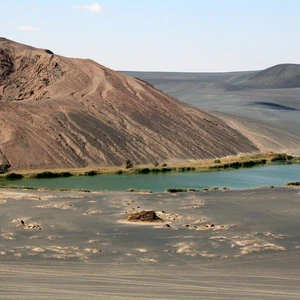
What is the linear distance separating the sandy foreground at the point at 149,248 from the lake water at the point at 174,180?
7.20 metres

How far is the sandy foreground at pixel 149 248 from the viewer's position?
1730 cm

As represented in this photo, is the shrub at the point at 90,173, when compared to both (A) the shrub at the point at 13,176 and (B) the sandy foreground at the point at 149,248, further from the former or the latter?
(B) the sandy foreground at the point at 149,248

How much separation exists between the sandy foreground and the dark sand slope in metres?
36.7

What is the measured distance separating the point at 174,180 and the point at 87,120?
16698mm

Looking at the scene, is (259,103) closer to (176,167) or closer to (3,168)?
(176,167)

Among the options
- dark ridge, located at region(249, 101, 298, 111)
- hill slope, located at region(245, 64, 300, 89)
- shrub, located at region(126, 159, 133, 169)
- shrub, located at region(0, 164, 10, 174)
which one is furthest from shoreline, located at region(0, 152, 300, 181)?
hill slope, located at region(245, 64, 300, 89)

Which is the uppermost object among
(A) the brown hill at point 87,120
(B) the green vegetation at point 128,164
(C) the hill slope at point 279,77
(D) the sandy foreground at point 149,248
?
(C) the hill slope at point 279,77

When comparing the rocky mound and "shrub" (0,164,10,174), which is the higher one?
"shrub" (0,164,10,174)

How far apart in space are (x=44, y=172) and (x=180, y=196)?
1516 cm

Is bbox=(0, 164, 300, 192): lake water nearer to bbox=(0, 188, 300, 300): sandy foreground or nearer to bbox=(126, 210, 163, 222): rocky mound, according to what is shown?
bbox=(0, 188, 300, 300): sandy foreground

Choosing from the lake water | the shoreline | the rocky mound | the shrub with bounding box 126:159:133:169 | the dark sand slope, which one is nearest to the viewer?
the rocky mound

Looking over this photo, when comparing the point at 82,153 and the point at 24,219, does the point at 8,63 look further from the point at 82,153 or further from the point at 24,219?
the point at 24,219

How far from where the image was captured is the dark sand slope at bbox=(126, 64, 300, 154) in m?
71.8

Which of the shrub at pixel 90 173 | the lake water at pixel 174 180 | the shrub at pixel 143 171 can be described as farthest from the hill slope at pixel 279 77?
the shrub at pixel 90 173
